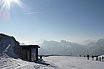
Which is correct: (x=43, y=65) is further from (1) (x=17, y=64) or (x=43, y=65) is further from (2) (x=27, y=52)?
(2) (x=27, y=52)

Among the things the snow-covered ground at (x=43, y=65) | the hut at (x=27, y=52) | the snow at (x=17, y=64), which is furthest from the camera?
the hut at (x=27, y=52)

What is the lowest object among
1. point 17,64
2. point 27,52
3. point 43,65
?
point 43,65

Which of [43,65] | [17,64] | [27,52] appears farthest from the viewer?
[27,52]

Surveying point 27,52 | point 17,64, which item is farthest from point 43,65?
point 27,52

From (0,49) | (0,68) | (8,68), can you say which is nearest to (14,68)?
(8,68)

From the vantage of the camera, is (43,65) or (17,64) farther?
(43,65)

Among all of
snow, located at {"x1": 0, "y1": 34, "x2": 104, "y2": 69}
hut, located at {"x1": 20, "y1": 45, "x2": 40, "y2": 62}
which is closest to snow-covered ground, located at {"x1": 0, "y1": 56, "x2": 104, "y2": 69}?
snow, located at {"x1": 0, "y1": 34, "x2": 104, "y2": 69}

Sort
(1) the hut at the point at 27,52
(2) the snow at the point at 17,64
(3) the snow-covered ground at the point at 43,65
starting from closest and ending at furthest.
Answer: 1. (3) the snow-covered ground at the point at 43,65
2. (2) the snow at the point at 17,64
3. (1) the hut at the point at 27,52

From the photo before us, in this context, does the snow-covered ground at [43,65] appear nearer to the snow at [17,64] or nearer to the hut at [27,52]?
the snow at [17,64]

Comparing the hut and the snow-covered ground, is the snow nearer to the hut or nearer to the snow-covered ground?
the snow-covered ground

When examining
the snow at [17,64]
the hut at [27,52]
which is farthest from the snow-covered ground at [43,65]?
the hut at [27,52]

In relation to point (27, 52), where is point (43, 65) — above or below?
below

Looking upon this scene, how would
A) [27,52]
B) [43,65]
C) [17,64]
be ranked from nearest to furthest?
1. [17,64]
2. [43,65]
3. [27,52]

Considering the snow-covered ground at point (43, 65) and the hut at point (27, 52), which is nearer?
the snow-covered ground at point (43, 65)
